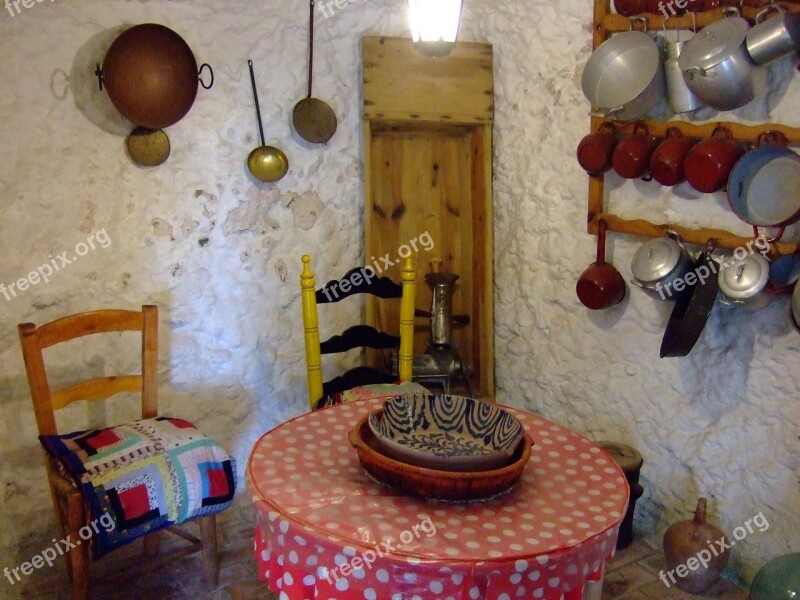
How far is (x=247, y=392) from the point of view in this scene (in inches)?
105

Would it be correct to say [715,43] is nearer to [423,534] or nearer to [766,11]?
[766,11]

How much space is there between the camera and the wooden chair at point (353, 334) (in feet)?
8.11

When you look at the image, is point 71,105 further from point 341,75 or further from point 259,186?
point 341,75

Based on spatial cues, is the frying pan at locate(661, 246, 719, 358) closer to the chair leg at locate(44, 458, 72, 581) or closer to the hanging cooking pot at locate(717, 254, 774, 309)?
the hanging cooking pot at locate(717, 254, 774, 309)

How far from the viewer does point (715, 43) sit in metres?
1.85

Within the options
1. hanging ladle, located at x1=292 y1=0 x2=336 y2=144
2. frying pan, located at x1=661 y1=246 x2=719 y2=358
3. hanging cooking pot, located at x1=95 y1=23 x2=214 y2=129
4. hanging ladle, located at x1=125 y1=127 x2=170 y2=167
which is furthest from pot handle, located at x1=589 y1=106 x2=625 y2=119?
hanging ladle, located at x1=125 y1=127 x2=170 y2=167

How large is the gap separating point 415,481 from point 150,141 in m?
1.52

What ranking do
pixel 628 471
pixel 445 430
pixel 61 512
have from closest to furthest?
1. pixel 445 430
2. pixel 61 512
3. pixel 628 471

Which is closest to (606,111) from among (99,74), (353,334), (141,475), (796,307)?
(796,307)

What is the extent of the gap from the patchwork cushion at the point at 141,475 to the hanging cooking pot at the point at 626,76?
154cm

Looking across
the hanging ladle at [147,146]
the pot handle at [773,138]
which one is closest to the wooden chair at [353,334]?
the hanging ladle at [147,146]

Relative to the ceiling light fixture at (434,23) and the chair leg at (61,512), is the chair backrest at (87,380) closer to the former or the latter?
the chair leg at (61,512)

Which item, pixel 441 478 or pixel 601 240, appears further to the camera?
pixel 601 240

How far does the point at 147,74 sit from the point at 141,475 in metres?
1.16
